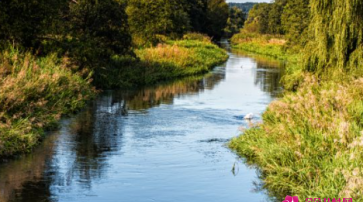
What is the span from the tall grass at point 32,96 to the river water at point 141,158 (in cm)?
47

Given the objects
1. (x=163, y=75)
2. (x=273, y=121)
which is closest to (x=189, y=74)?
(x=163, y=75)

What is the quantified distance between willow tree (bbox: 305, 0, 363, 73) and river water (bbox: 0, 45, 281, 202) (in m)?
3.45

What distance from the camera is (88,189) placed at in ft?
37.9

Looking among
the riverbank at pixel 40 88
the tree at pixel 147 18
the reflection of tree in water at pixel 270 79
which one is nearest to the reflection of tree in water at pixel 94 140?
the riverbank at pixel 40 88

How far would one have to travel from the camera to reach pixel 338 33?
66.2 feet

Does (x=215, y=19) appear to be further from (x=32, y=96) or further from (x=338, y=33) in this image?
(x=32, y=96)

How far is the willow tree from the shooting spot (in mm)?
19812

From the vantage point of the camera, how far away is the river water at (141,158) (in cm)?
1141

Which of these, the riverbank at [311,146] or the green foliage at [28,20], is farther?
the green foliage at [28,20]

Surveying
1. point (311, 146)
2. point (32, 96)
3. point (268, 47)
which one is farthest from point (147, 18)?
point (311, 146)

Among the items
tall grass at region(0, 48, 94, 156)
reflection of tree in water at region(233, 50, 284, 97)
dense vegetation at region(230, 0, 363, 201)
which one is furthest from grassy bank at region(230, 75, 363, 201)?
reflection of tree in water at region(233, 50, 284, 97)

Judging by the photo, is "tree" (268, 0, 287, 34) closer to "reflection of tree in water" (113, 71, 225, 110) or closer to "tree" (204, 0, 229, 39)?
"tree" (204, 0, 229, 39)

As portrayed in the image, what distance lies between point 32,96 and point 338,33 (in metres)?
10.7

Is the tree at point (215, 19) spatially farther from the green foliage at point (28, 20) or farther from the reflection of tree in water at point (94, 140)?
the reflection of tree in water at point (94, 140)
